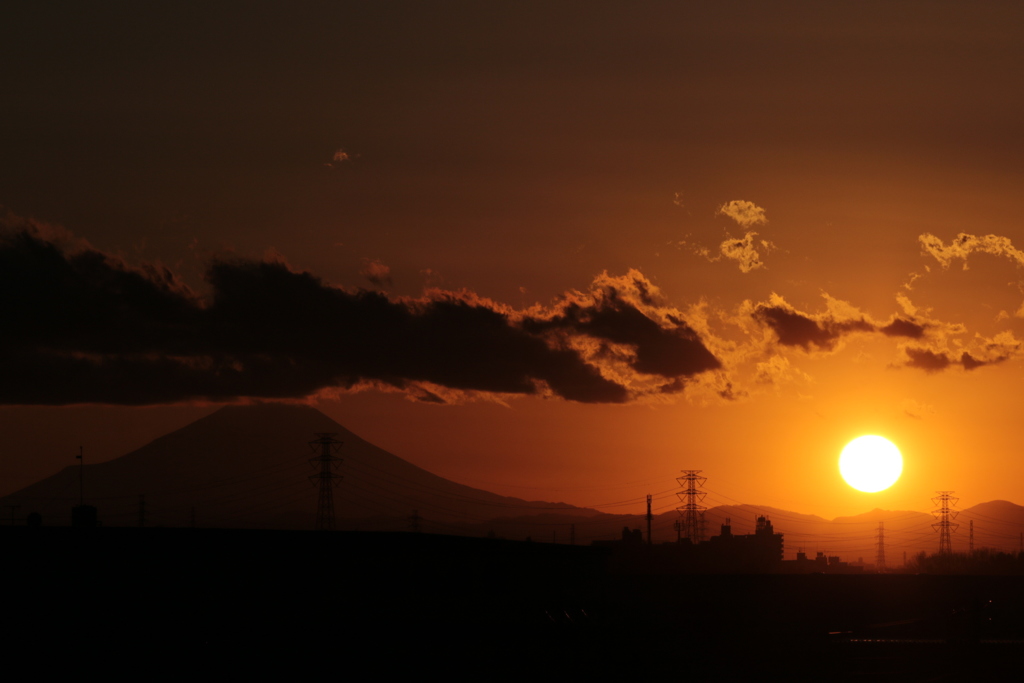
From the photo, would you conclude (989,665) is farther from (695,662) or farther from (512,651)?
(512,651)

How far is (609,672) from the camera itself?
4538 centimetres

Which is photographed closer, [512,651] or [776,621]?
[512,651]

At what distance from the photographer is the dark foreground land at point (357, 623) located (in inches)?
1754

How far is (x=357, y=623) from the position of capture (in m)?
52.5

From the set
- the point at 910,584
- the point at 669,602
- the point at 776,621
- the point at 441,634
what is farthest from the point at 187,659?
the point at 910,584

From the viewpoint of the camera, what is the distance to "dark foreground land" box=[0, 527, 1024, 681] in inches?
1754

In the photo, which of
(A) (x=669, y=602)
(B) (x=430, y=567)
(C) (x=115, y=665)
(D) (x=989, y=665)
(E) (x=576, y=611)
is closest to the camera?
(C) (x=115, y=665)

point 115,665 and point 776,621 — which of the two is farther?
point 776,621

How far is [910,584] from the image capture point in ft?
420

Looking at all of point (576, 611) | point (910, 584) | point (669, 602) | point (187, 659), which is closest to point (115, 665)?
point (187, 659)

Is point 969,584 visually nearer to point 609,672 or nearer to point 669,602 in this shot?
point 669,602

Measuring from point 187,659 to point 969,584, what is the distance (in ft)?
359

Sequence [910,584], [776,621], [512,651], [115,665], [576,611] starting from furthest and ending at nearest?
[910,584]
[776,621]
[576,611]
[512,651]
[115,665]

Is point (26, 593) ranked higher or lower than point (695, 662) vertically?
higher
